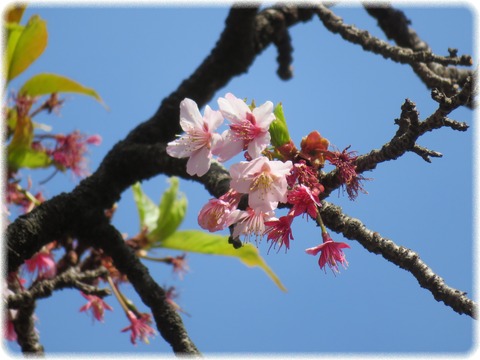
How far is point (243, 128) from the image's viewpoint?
1152 millimetres

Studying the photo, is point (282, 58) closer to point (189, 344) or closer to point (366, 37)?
point (366, 37)

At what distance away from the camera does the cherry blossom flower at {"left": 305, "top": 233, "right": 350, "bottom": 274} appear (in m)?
1.17

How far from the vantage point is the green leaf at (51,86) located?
2518 millimetres

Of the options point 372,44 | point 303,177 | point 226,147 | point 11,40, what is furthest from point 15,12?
point 303,177

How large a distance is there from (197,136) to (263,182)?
229 millimetres

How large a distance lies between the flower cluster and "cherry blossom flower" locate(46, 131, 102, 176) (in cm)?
154

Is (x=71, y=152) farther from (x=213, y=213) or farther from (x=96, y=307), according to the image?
(x=213, y=213)

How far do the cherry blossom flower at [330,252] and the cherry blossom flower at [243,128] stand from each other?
0.71 ft

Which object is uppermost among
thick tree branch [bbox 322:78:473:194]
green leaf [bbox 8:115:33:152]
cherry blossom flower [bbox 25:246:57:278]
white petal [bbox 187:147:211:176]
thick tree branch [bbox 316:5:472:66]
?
thick tree branch [bbox 316:5:472:66]

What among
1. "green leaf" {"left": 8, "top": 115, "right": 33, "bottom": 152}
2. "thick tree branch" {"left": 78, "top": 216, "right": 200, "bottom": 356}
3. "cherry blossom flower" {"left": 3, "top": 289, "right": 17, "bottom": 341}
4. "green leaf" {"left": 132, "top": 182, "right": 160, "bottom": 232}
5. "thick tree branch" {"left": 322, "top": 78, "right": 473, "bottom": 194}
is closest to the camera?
"thick tree branch" {"left": 322, "top": 78, "right": 473, "bottom": 194}

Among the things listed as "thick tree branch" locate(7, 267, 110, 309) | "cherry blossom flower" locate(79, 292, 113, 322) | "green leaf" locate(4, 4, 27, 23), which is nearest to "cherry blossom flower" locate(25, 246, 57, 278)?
"cherry blossom flower" locate(79, 292, 113, 322)

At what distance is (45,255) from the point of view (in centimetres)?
221

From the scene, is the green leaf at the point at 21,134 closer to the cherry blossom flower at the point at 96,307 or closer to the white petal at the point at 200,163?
the cherry blossom flower at the point at 96,307

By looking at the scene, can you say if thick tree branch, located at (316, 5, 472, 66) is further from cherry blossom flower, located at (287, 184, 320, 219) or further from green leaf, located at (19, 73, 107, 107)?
green leaf, located at (19, 73, 107, 107)
